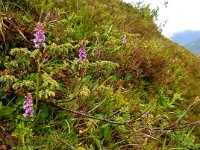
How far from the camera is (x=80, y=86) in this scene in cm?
397

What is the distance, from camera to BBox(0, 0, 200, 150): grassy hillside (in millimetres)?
3303

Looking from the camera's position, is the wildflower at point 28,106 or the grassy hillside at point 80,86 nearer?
the wildflower at point 28,106

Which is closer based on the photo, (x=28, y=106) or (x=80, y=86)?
(x=28, y=106)

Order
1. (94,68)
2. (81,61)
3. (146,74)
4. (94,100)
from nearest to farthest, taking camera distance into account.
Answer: (81,61) < (94,100) < (94,68) < (146,74)

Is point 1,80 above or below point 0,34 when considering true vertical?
below

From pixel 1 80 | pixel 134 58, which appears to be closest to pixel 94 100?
pixel 1 80

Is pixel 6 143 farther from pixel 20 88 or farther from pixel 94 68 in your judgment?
pixel 94 68

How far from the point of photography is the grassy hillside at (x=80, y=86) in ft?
10.8

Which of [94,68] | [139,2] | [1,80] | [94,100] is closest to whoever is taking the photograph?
[1,80]

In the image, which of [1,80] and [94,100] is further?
[94,100]

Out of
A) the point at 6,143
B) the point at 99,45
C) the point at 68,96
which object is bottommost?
the point at 6,143

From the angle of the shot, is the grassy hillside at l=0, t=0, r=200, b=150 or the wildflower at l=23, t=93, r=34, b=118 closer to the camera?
the wildflower at l=23, t=93, r=34, b=118

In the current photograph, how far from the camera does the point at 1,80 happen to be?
3260 mm

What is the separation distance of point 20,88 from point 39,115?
1.08ft
